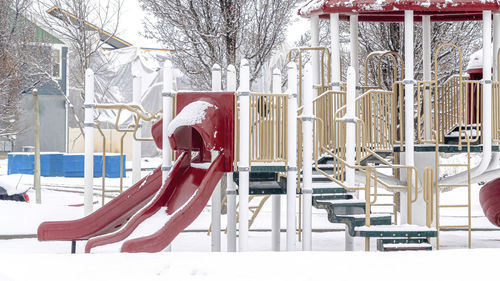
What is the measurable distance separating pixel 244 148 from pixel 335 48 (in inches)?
105

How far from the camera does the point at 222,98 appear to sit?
27.8ft

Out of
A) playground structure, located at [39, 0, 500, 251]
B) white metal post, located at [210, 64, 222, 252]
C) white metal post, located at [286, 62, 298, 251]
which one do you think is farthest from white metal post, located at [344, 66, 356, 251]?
white metal post, located at [210, 64, 222, 252]

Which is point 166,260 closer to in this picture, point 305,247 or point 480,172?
point 305,247

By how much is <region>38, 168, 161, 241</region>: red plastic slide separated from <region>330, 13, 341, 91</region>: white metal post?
3.07 m

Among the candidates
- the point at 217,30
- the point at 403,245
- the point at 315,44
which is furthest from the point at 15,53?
the point at 403,245

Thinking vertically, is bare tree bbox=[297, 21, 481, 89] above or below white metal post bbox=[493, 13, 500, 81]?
above

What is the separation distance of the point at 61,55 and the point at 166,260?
2329 centimetres

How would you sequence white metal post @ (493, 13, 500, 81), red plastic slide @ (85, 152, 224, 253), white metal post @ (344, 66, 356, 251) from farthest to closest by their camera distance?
white metal post @ (493, 13, 500, 81), white metal post @ (344, 66, 356, 251), red plastic slide @ (85, 152, 224, 253)

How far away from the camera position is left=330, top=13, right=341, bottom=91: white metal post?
9.87 metres

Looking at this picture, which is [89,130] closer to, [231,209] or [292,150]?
[231,209]

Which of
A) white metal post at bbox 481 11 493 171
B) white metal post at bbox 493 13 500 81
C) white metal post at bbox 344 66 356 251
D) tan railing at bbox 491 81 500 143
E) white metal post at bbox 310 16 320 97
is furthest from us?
white metal post at bbox 310 16 320 97

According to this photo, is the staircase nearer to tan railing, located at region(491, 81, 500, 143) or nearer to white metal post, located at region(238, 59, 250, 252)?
white metal post, located at region(238, 59, 250, 252)

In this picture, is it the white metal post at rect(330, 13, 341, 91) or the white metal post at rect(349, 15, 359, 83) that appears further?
the white metal post at rect(349, 15, 359, 83)

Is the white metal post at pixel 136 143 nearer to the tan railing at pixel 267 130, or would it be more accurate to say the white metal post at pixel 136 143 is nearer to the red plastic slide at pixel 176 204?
the red plastic slide at pixel 176 204
